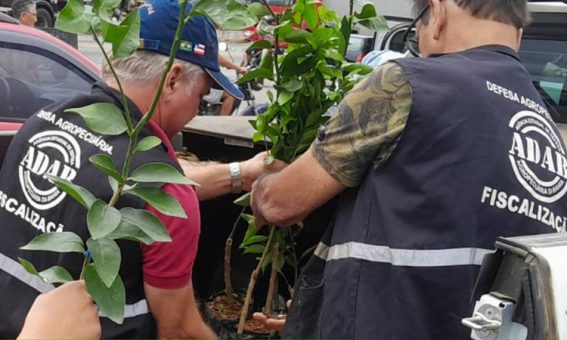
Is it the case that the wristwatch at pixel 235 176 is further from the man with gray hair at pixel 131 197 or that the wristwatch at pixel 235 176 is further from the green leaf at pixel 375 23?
the green leaf at pixel 375 23

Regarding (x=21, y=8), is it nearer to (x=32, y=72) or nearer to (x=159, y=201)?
(x=32, y=72)

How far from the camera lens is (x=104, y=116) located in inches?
47.0

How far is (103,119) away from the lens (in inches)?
46.9

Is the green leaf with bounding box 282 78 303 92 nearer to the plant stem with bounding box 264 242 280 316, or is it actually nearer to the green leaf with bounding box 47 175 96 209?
the plant stem with bounding box 264 242 280 316

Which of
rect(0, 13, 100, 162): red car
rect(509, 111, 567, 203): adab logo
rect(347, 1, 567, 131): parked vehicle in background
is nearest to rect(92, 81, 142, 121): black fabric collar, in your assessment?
rect(509, 111, 567, 203): adab logo

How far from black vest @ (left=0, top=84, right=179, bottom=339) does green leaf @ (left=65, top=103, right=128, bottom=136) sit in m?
0.42

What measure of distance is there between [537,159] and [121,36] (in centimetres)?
97

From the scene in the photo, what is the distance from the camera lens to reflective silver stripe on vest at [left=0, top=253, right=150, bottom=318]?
1727 mm

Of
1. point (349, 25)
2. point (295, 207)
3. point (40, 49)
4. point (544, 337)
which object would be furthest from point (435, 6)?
point (40, 49)

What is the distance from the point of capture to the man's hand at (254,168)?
7.12 feet

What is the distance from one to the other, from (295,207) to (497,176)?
46 centimetres

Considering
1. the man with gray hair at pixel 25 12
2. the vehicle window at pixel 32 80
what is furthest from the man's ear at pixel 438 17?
the man with gray hair at pixel 25 12

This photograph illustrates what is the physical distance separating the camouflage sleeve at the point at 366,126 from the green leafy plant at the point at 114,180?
0.48 m

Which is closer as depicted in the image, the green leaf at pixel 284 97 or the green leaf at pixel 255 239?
the green leaf at pixel 284 97
